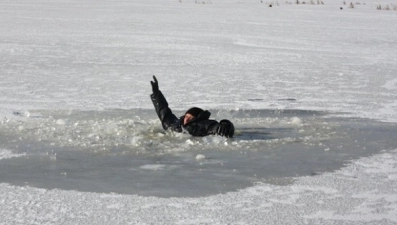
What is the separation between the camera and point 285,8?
34594 mm

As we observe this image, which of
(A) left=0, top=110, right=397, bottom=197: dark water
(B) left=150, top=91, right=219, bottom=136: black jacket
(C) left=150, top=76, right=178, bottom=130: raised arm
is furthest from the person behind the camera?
(C) left=150, top=76, right=178, bottom=130: raised arm

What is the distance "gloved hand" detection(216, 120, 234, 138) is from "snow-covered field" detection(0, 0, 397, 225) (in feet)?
3.93

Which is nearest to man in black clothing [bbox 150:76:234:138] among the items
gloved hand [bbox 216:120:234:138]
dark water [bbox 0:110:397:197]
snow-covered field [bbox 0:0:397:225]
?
gloved hand [bbox 216:120:234:138]

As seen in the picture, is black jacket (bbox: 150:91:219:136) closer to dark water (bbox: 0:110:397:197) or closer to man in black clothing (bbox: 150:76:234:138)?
man in black clothing (bbox: 150:76:234:138)

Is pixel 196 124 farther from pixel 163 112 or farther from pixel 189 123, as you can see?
pixel 163 112

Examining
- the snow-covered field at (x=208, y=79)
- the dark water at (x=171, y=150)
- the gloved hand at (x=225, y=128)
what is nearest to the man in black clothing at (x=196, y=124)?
the gloved hand at (x=225, y=128)

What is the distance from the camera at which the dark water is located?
5734 millimetres

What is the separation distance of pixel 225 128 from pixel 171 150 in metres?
0.67

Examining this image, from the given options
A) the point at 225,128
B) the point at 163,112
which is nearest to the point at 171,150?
the point at 225,128

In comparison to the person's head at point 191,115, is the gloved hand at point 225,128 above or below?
below

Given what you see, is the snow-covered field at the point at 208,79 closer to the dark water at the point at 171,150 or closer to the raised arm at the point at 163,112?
the dark water at the point at 171,150

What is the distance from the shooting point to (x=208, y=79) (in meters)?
12.4

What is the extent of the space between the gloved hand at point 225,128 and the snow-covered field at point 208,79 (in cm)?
120

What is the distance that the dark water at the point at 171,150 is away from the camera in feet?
18.8
